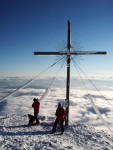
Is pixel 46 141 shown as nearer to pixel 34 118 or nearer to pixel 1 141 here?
pixel 1 141

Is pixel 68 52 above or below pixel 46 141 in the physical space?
above

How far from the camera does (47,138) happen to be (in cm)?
1531

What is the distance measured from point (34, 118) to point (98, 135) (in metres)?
5.65

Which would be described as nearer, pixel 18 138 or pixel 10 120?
pixel 18 138

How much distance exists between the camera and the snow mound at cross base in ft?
44.3

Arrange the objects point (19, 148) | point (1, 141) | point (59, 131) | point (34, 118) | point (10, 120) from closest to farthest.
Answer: point (19, 148) → point (1, 141) → point (59, 131) → point (34, 118) → point (10, 120)

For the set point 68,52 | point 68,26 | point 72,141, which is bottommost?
point 72,141

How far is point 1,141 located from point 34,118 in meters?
5.86

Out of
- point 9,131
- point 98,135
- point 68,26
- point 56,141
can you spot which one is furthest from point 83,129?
point 68,26

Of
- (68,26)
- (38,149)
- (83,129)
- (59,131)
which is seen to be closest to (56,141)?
(38,149)

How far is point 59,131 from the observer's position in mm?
17891

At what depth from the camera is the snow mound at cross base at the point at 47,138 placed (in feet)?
44.3

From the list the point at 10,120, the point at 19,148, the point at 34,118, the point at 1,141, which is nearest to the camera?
the point at 19,148

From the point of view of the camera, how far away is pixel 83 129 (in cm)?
1850
